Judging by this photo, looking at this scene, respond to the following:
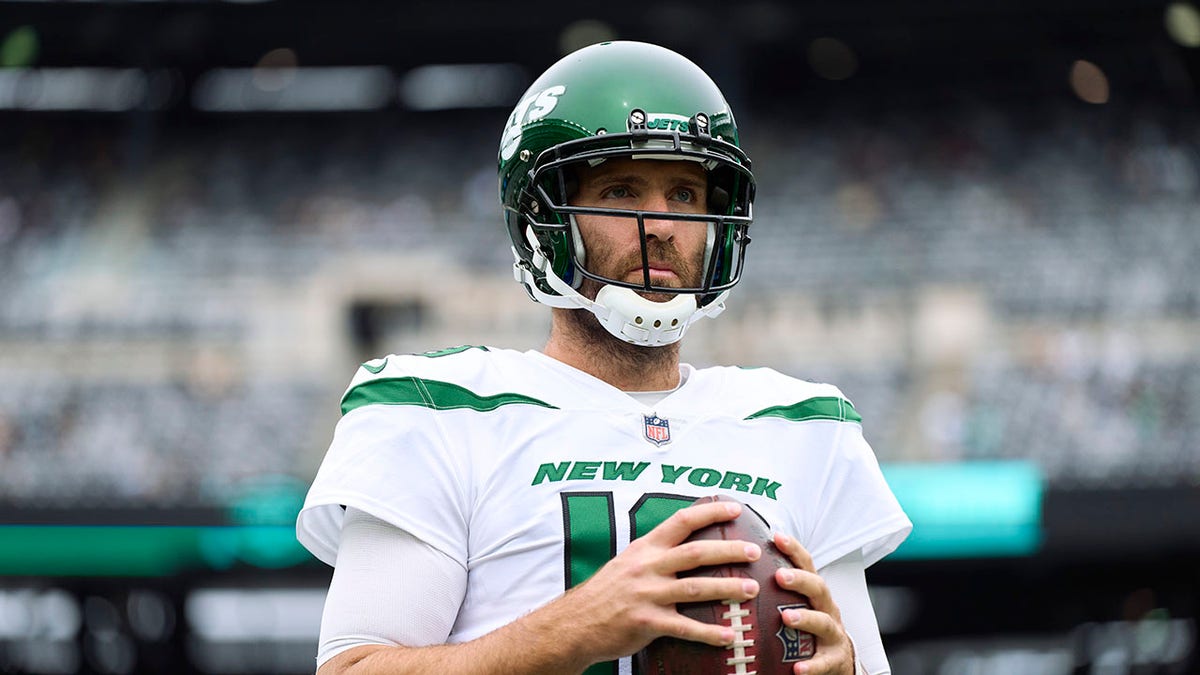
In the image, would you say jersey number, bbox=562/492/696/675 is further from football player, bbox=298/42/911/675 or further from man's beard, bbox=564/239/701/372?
man's beard, bbox=564/239/701/372

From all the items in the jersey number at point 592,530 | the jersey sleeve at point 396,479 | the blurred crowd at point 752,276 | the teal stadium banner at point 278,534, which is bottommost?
the jersey number at point 592,530

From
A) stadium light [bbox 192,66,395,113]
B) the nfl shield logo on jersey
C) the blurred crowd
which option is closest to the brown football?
the nfl shield logo on jersey

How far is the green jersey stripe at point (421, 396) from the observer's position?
1756 mm

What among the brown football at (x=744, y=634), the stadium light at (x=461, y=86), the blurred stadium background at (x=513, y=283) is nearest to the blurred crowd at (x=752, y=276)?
the blurred stadium background at (x=513, y=283)

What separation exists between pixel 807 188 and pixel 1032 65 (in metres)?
2.75

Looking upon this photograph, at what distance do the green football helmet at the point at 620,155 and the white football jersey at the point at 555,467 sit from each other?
0.12 metres

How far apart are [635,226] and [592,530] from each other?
44 cm

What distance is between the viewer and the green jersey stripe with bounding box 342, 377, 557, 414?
1.76 metres

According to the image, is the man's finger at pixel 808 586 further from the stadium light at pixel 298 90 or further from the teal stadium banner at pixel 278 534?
the stadium light at pixel 298 90

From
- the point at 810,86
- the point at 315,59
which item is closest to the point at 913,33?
the point at 810,86

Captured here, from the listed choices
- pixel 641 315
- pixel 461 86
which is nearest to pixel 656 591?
pixel 641 315

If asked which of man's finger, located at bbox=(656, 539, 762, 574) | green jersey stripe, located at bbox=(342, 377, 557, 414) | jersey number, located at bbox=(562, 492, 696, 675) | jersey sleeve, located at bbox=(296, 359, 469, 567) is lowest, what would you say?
man's finger, located at bbox=(656, 539, 762, 574)

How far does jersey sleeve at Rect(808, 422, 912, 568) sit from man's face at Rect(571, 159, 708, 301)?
340mm

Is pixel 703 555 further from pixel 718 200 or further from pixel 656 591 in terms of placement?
pixel 718 200
